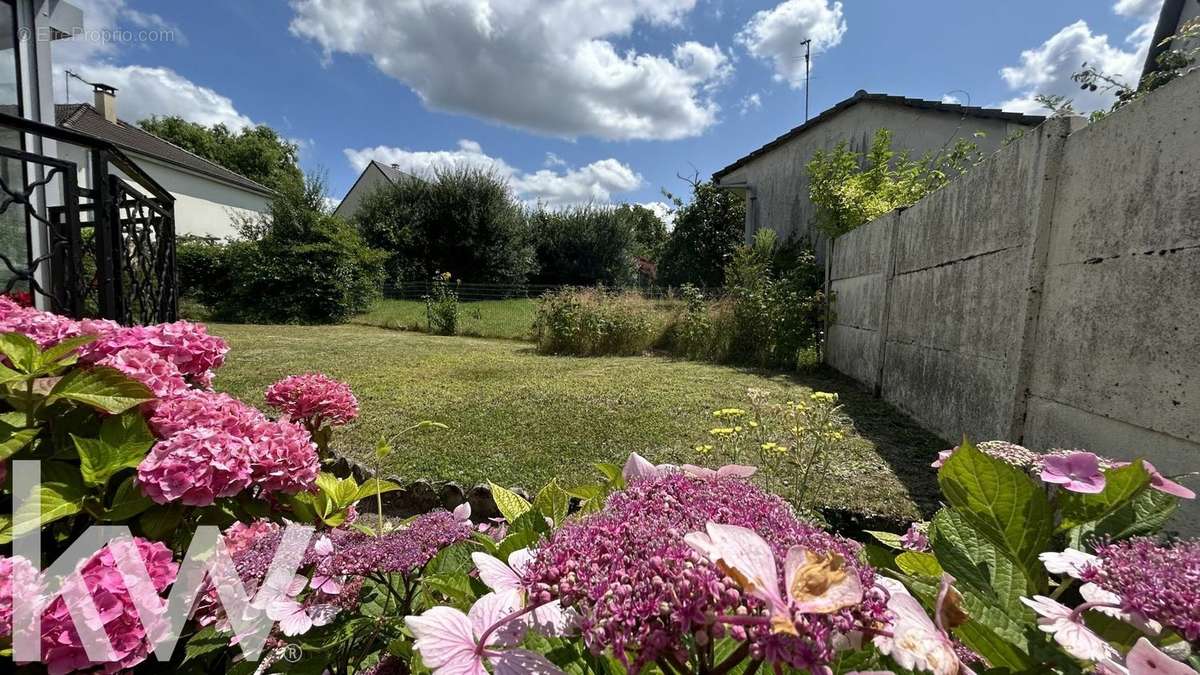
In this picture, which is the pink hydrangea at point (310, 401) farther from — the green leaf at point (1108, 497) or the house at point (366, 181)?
the house at point (366, 181)

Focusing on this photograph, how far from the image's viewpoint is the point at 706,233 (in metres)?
16.1

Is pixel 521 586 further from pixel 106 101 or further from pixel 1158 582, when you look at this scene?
pixel 106 101

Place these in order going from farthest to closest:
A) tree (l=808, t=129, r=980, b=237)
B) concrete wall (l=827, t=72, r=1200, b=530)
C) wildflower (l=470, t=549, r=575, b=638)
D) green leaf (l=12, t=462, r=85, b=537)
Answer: tree (l=808, t=129, r=980, b=237) → concrete wall (l=827, t=72, r=1200, b=530) → green leaf (l=12, t=462, r=85, b=537) → wildflower (l=470, t=549, r=575, b=638)

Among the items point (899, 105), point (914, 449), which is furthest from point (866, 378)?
point (899, 105)

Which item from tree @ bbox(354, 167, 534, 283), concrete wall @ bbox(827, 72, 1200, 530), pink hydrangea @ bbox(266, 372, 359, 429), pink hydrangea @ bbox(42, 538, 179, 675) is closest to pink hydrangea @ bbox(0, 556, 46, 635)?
pink hydrangea @ bbox(42, 538, 179, 675)

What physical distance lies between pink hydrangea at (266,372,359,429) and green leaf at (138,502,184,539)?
1.67ft

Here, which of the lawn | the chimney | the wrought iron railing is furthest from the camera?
the chimney

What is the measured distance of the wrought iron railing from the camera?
2.11m

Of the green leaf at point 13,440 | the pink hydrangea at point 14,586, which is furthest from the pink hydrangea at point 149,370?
the pink hydrangea at point 14,586

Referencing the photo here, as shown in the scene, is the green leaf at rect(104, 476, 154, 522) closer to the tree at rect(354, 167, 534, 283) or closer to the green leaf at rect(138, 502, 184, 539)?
the green leaf at rect(138, 502, 184, 539)

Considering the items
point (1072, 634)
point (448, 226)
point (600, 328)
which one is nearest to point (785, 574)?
point (1072, 634)

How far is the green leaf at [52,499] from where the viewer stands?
682 millimetres

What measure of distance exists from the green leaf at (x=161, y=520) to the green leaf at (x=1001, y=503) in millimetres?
986

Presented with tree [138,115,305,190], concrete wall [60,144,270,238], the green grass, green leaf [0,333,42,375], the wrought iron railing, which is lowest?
the green grass
